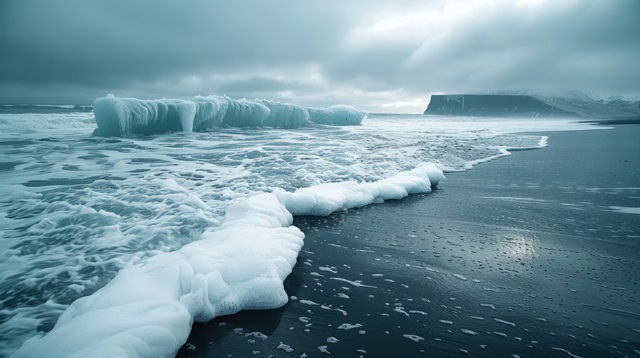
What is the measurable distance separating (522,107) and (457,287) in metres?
107

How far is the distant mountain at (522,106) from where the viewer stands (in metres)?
72.8

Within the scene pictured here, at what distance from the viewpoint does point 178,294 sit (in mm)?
2480

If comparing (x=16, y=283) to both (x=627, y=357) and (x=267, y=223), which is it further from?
(x=627, y=357)

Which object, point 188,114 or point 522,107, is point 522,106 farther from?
point 188,114

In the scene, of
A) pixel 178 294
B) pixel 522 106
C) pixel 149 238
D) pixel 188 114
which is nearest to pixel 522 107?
pixel 522 106

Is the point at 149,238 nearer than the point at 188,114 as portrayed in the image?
Yes

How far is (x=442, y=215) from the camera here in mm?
4836

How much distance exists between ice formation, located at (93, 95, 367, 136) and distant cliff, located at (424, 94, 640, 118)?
67107 millimetres

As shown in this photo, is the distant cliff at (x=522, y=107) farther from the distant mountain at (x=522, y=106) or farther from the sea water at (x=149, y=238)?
the sea water at (x=149, y=238)

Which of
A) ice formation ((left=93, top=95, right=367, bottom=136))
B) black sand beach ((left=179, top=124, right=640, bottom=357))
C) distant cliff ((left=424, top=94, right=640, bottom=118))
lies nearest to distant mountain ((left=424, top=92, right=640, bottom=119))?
distant cliff ((left=424, top=94, right=640, bottom=118))

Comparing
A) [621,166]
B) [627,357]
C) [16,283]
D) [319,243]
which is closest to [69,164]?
[16,283]

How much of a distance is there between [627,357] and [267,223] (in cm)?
333

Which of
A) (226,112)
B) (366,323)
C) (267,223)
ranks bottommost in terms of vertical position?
(366,323)

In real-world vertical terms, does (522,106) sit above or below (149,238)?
above
